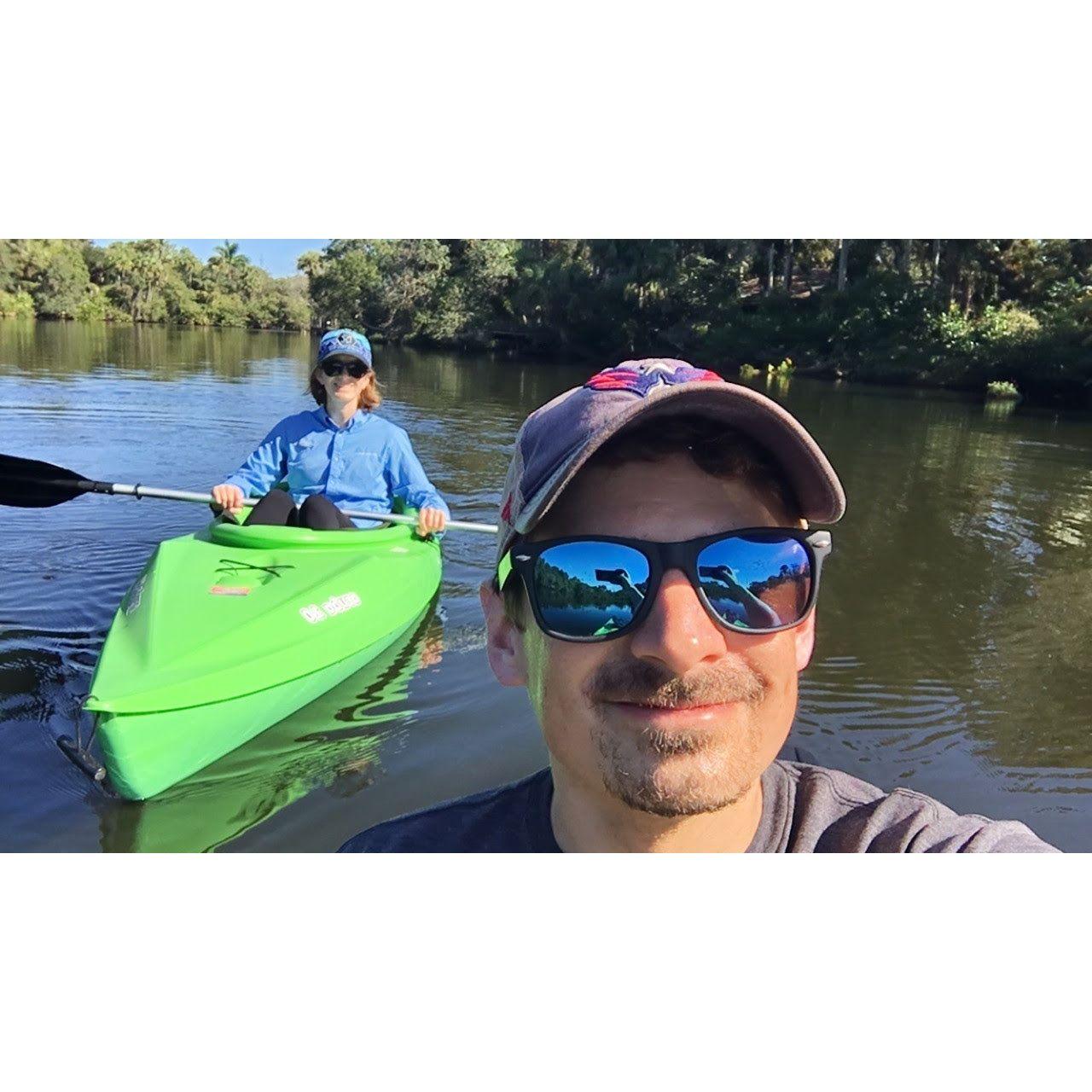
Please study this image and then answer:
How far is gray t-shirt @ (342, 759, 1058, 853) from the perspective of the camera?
117cm

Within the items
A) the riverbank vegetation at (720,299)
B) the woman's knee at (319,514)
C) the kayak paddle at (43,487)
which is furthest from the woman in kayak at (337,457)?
the riverbank vegetation at (720,299)

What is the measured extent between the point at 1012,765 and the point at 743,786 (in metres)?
3.59

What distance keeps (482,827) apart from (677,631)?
1.48 feet

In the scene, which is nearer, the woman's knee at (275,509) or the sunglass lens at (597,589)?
the sunglass lens at (597,589)

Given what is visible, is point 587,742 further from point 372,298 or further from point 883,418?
point 372,298

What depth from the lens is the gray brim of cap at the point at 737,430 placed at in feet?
3.40

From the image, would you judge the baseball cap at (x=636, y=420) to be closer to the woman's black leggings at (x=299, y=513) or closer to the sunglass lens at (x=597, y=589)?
the sunglass lens at (x=597, y=589)

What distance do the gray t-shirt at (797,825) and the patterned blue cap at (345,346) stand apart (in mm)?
4149

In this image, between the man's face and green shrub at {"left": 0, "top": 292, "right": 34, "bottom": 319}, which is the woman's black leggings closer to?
the man's face

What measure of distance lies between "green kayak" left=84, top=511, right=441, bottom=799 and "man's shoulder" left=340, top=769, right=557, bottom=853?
7.58 feet

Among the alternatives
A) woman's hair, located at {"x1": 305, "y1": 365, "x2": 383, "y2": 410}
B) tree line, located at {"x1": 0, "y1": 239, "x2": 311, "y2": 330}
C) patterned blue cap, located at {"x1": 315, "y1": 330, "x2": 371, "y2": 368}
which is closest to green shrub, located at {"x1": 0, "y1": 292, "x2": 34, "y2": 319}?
tree line, located at {"x1": 0, "y1": 239, "x2": 311, "y2": 330}

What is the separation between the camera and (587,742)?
42.9 inches

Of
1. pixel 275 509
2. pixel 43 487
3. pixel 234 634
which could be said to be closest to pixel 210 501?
pixel 275 509
